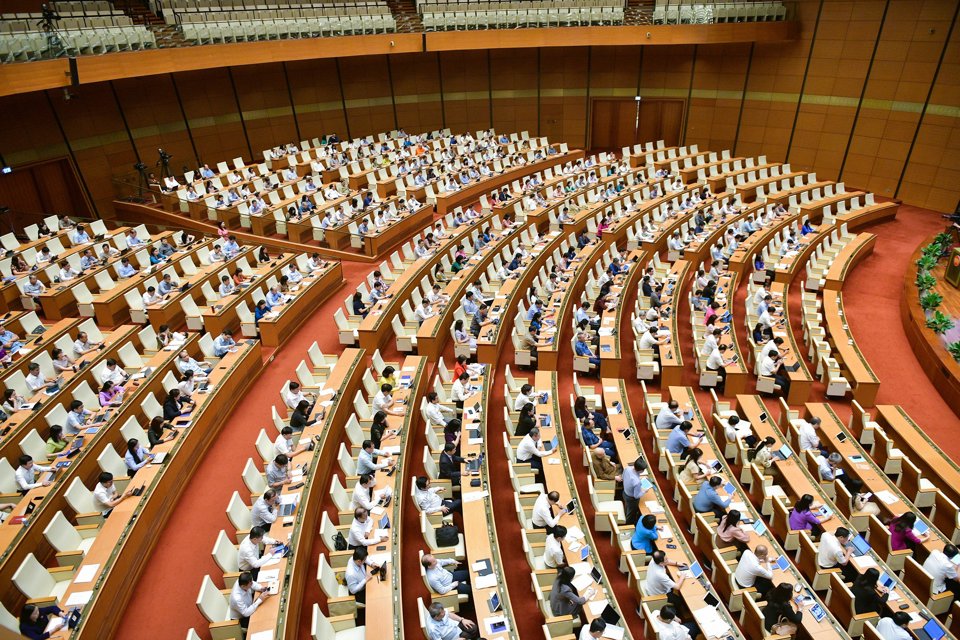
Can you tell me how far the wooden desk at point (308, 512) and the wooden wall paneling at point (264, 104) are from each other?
15.0m

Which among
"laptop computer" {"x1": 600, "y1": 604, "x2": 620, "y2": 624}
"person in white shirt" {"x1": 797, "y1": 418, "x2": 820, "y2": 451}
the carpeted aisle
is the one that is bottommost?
the carpeted aisle

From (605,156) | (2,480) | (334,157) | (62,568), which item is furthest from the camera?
(605,156)

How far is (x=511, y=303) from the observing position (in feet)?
43.1

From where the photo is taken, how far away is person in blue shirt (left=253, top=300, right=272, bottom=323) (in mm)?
12000

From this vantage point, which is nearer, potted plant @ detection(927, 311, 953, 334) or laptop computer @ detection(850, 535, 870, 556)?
laptop computer @ detection(850, 535, 870, 556)

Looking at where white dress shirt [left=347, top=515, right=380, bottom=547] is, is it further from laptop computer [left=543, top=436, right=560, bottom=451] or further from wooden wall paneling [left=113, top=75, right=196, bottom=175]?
wooden wall paneling [left=113, top=75, right=196, bottom=175]

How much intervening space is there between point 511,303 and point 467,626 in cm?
780

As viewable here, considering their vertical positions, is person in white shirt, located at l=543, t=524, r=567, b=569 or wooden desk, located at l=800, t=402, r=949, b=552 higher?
person in white shirt, located at l=543, t=524, r=567, b=569

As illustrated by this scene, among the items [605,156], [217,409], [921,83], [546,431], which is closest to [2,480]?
[217,409]

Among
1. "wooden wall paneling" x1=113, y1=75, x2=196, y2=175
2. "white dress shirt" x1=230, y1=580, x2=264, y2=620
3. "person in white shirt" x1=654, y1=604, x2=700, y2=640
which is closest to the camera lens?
"person in white shirt" x1=654, y1=604, x2=700, y2=640

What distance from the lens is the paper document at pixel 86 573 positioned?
6.45 m

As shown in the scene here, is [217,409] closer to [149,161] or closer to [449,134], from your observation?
[149,161]

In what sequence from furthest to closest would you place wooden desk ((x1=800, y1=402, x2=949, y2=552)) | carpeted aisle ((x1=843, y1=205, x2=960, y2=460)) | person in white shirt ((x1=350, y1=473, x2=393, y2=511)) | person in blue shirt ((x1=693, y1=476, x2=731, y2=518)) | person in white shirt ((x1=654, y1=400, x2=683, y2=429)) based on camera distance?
carpeted aisle ((x1=843, y1=205, x2=960, y2=460)), person in white shirt ((x1=654, y1=400, x2=683, y2=429)), person in blue shirt ((x1=693, y1=476, x2=731, y2=518)), wooden desk ((x1=800, y1=402, x2=949, y2=552)), person in white shirt ((x1=350, y1=473, x2=393, y2=511))

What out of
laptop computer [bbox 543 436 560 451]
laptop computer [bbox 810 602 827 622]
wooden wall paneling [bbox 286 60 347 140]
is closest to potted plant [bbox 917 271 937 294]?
laptop computer [bbox 543 436 560 451]
